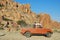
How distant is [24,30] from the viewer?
22547 millimetres

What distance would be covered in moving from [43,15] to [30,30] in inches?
2703

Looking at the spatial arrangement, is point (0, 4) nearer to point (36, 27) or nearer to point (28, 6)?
point (28, 6)

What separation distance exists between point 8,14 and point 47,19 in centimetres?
3832

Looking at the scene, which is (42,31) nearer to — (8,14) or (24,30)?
(24,30)

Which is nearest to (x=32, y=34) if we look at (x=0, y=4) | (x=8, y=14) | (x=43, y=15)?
(x=8, y=14)

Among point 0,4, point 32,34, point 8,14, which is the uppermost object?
point 0,4

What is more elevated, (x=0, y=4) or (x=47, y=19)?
(x=0, y=4)

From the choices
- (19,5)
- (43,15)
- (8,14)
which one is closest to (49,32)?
(8,14)

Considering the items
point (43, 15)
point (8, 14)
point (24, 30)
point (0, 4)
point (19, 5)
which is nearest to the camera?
point (24, 30)

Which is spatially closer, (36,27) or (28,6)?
(36,27)

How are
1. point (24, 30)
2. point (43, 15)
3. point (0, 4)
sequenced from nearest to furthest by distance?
1. point (24, 30)
2. point (0, 4)
3. point (43, 15)

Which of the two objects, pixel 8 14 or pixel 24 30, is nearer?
pixel 24 30

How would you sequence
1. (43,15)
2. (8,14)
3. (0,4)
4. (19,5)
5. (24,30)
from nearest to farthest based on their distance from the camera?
(24,30) → (8,14) → (0,4) → (19,5) → (43,15)

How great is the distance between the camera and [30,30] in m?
22.8
